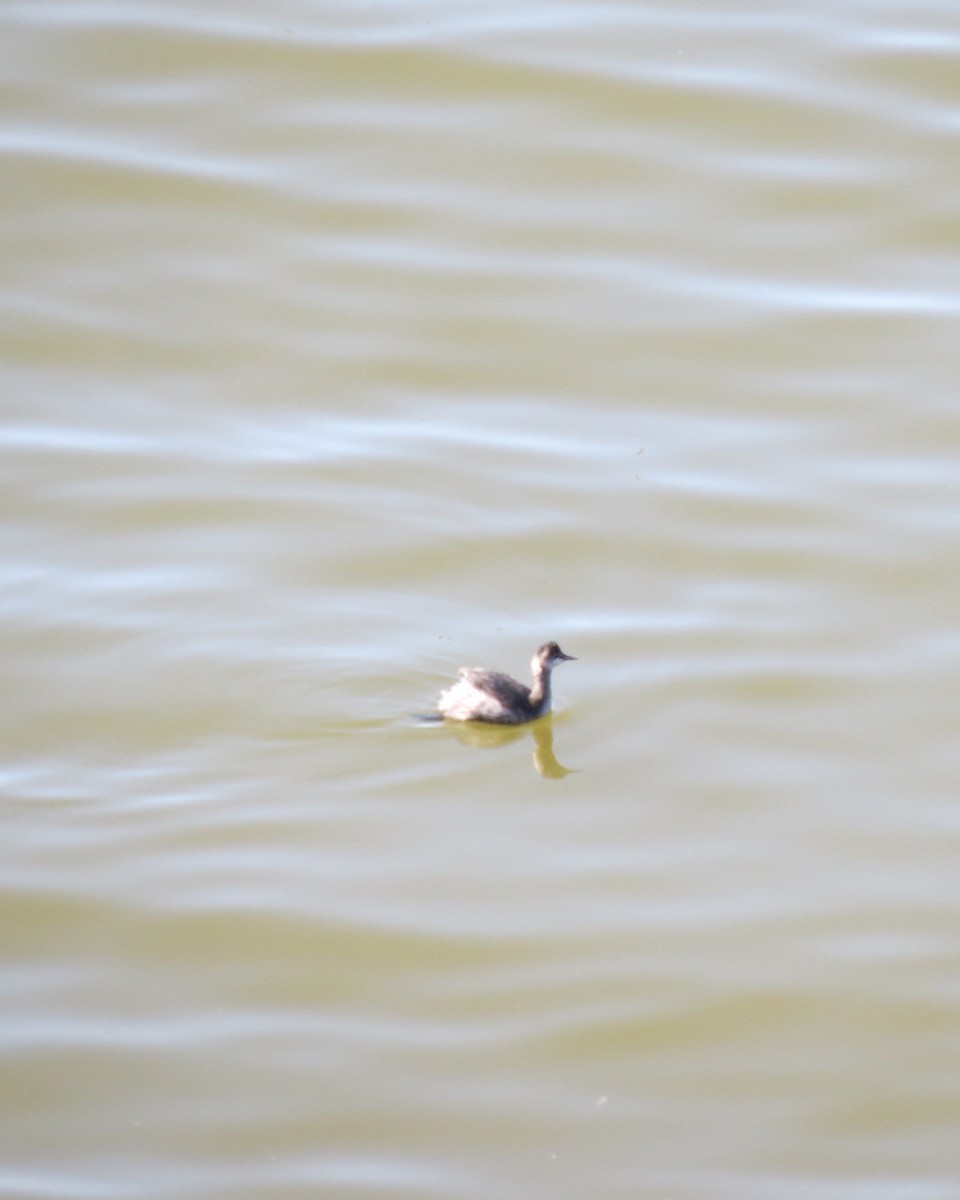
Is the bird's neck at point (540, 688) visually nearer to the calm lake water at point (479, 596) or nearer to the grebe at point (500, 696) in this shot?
the grebe at point (500, 696)

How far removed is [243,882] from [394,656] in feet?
4.61

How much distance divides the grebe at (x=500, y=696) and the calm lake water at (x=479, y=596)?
9 centimetres

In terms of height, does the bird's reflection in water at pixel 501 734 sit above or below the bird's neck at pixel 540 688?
below

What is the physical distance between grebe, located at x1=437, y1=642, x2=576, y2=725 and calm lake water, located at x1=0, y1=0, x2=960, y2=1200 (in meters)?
0.09

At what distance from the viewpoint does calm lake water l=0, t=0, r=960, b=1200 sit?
15.8 ft

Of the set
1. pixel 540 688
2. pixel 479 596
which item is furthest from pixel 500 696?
pixel 479 596

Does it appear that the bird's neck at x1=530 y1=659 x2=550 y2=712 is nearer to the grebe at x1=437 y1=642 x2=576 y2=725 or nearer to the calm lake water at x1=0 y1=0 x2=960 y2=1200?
the grebe at x1=437 y1=642 x2=576 y2=725

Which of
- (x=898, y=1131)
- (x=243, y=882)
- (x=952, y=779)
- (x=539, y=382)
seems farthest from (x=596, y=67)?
(x=898, y=1131)

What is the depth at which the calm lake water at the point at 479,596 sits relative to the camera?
4820 millimetres

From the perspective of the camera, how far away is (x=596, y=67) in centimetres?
1088

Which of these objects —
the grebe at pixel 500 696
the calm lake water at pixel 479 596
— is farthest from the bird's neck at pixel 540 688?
the calm lake water at pixel 479 596

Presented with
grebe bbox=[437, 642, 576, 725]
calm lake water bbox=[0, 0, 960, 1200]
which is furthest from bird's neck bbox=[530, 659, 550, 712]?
calm lake water bbox=[0, 0, 960, 1200]

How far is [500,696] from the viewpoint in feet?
20.4

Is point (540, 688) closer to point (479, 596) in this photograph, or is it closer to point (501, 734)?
point (501, 734)
